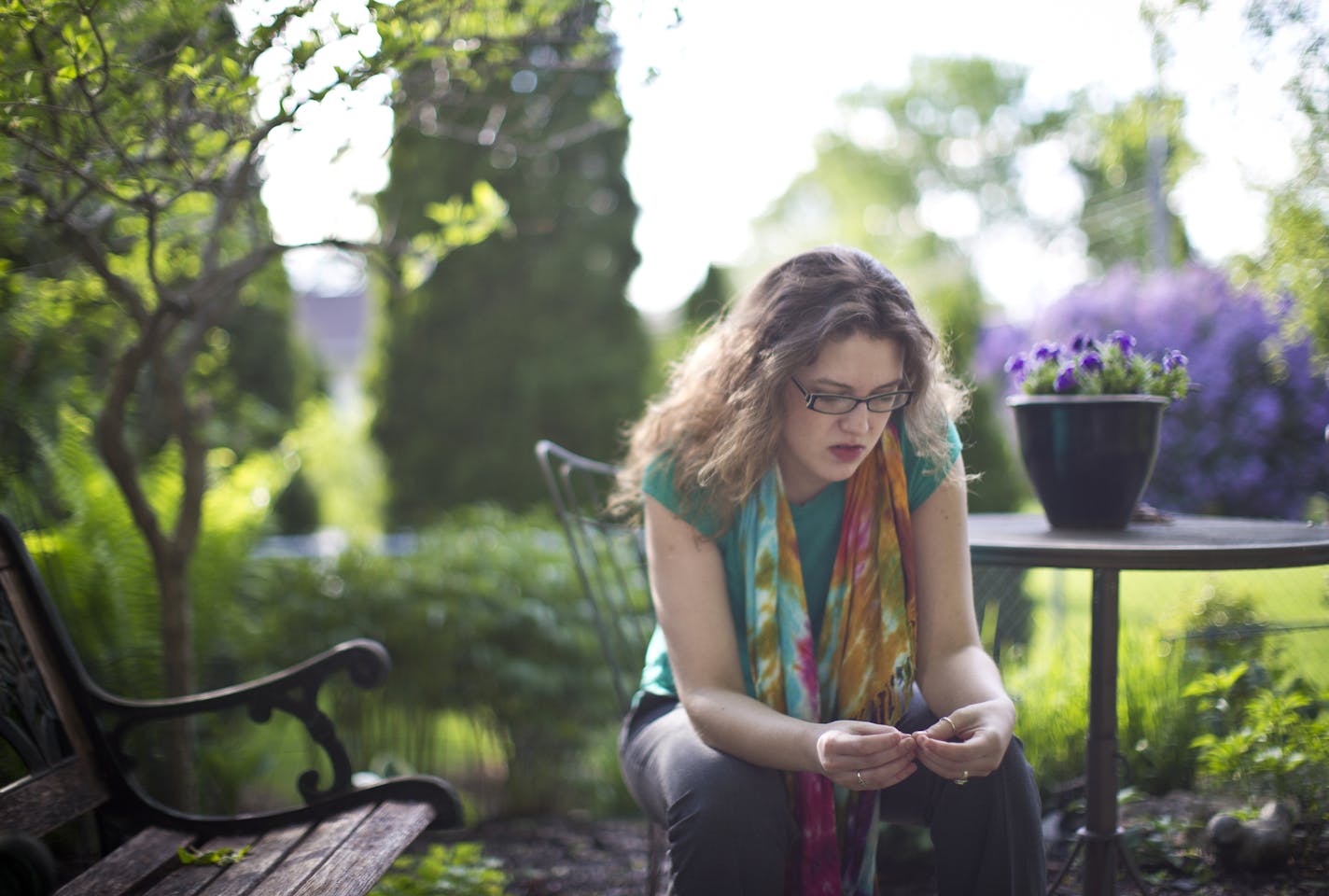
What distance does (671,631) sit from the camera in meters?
1.81

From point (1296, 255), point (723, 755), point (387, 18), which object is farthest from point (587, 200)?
point (723, 755)

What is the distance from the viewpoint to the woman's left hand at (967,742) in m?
1.49

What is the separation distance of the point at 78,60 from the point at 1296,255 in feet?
10.2

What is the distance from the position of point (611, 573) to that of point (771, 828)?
2.71m

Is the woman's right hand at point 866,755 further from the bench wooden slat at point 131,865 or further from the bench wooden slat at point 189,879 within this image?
the bench wooden slat at point 131,865

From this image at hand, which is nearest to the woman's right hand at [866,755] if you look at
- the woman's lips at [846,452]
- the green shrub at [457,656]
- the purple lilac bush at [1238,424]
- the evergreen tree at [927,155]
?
the woman's lips at [846,452]

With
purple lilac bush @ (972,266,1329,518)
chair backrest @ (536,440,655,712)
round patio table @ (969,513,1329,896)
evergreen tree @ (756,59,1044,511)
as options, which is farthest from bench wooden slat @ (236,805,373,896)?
evergreen tree @ (756,59,1044,511)

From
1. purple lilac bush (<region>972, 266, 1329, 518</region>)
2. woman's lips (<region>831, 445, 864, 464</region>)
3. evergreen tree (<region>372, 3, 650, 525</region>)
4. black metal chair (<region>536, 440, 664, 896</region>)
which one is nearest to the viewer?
woman's lips (<region>831, 445, 864, 464</region>)

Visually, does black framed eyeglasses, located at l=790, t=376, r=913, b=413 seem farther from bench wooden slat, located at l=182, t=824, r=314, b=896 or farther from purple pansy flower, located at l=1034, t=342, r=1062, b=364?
bench wooden slat, located at l=182, t=824, r=314, b=896

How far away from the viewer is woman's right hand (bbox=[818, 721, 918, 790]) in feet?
4.80

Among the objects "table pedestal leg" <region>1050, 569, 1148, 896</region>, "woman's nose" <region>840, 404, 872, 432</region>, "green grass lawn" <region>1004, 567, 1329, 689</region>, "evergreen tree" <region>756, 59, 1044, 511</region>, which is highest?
"evergreen tree" <region>756, 59, 1044, 511</region>

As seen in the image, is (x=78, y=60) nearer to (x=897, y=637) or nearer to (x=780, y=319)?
(x=780, y=319)

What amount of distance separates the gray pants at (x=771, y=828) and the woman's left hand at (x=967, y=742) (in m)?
0.07

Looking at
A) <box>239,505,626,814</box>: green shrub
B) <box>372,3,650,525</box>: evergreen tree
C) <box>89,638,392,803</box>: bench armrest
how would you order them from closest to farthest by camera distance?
1. <box>89,638,392,803</box>: bench armrest
2. <box>239,505,626,814</box>: green shrub
3. <box>372,3,650,525</box>: evergreen tree
